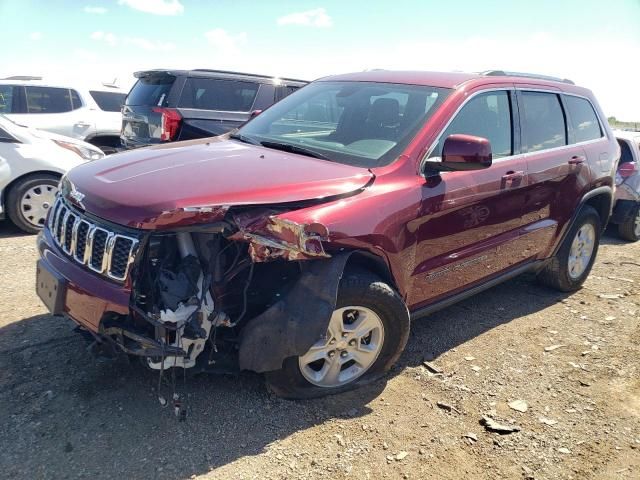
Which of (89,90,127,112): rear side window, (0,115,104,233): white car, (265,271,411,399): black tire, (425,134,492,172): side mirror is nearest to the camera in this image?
(265,271,411,399): black tire

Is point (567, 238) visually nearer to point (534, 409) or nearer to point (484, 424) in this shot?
point (534, 409)

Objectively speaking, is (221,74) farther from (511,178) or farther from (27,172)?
(511,178)

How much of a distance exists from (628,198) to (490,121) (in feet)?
14.8

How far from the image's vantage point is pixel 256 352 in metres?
2.72

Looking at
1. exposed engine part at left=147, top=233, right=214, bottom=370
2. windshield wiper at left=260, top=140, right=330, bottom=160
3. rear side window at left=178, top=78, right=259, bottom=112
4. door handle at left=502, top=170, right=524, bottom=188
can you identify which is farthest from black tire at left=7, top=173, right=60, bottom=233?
door handle at left=502, top=170, right=524, bottom=188

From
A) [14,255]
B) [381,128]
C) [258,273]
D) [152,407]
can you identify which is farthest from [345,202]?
[14,255]

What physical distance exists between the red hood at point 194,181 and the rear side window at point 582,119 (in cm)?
265

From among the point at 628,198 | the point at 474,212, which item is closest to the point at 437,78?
the point at 474,212

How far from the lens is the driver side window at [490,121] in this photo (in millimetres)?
3535

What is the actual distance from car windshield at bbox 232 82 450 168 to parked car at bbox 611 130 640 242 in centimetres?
494

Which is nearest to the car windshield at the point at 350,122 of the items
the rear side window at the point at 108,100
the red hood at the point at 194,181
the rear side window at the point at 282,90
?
the red hood at the point at 194,181

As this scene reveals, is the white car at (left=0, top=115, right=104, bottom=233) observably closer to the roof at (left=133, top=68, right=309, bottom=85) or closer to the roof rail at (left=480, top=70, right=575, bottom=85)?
the roof at (left=133, top=68, right=309, bottom=85)

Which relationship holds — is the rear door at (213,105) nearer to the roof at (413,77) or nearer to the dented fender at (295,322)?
the roof at (413,77)

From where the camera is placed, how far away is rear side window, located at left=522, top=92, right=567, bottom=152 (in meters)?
4.11
